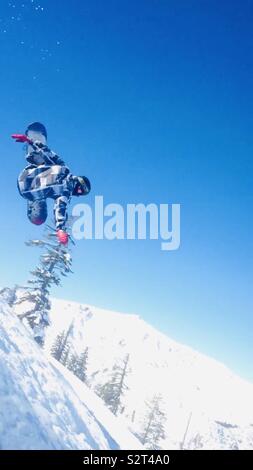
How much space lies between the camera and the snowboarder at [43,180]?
396 inches

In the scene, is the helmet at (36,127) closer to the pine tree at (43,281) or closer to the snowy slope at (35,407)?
the snowy slope at (35,407)

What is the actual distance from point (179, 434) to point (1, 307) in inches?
6546

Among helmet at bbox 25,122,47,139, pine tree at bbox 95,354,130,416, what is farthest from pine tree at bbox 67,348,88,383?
helmet at bbox 25,122,47,139

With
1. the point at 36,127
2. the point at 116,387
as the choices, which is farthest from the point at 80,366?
the point at 36,127

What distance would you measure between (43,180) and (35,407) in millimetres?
A: 7156

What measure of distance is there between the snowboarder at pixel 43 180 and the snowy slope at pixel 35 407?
5.16 meters

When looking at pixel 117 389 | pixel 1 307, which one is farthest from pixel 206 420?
pixel 1 307

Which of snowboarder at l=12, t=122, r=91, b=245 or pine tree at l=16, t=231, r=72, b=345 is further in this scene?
pine tree at l=16, t=231, r=72, b=345

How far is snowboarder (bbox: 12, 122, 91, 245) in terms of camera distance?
10.1m

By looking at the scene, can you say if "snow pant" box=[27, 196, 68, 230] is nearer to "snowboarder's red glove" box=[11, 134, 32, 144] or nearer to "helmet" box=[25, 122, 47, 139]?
"snowboarder's red glove" box=[11, 134, 32, 144]

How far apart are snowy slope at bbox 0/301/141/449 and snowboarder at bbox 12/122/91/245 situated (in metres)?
5.16

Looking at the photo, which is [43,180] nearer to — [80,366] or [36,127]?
[36,127]
